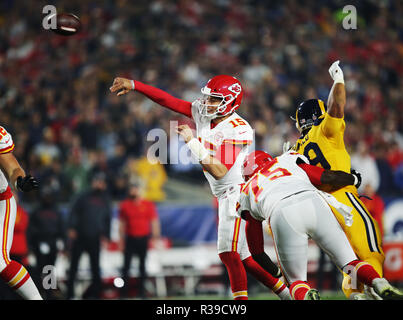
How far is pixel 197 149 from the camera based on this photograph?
5.04 metres

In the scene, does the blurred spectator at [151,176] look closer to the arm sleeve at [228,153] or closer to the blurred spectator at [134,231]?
the blurred spectator at [134,231]

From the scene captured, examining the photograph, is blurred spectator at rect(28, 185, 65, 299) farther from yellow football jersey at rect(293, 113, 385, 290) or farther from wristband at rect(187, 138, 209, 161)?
yellow football jersey at rect(293, 113, 385, 290)

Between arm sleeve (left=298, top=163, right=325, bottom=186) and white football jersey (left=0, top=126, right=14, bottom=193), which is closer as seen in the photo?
arm sleeve (left=298, top=163, right=325, bottom=186)

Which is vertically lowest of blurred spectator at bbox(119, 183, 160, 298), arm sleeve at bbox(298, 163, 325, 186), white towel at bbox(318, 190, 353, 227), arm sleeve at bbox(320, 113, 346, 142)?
blurred spectator at bbox(119, 183, 160, 298)

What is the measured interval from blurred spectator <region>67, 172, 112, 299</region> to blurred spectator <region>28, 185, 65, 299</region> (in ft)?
1.04

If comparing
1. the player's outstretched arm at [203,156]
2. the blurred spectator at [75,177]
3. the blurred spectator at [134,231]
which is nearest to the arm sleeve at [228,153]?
the player's outstretched arm at [203,156]

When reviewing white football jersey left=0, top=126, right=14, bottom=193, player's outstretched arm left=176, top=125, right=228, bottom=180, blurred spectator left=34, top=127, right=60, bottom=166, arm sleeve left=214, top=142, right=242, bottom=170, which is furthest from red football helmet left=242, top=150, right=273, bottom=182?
blurred spectator left=34, top=127, right=60, bottom=166

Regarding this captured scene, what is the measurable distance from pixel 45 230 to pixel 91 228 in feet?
2.21

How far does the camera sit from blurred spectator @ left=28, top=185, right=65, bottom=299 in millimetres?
8875

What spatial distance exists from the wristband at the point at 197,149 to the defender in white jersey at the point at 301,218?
570mm

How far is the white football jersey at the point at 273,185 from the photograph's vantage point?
4.45m

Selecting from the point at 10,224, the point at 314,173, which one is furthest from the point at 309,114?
the point at 10,224
